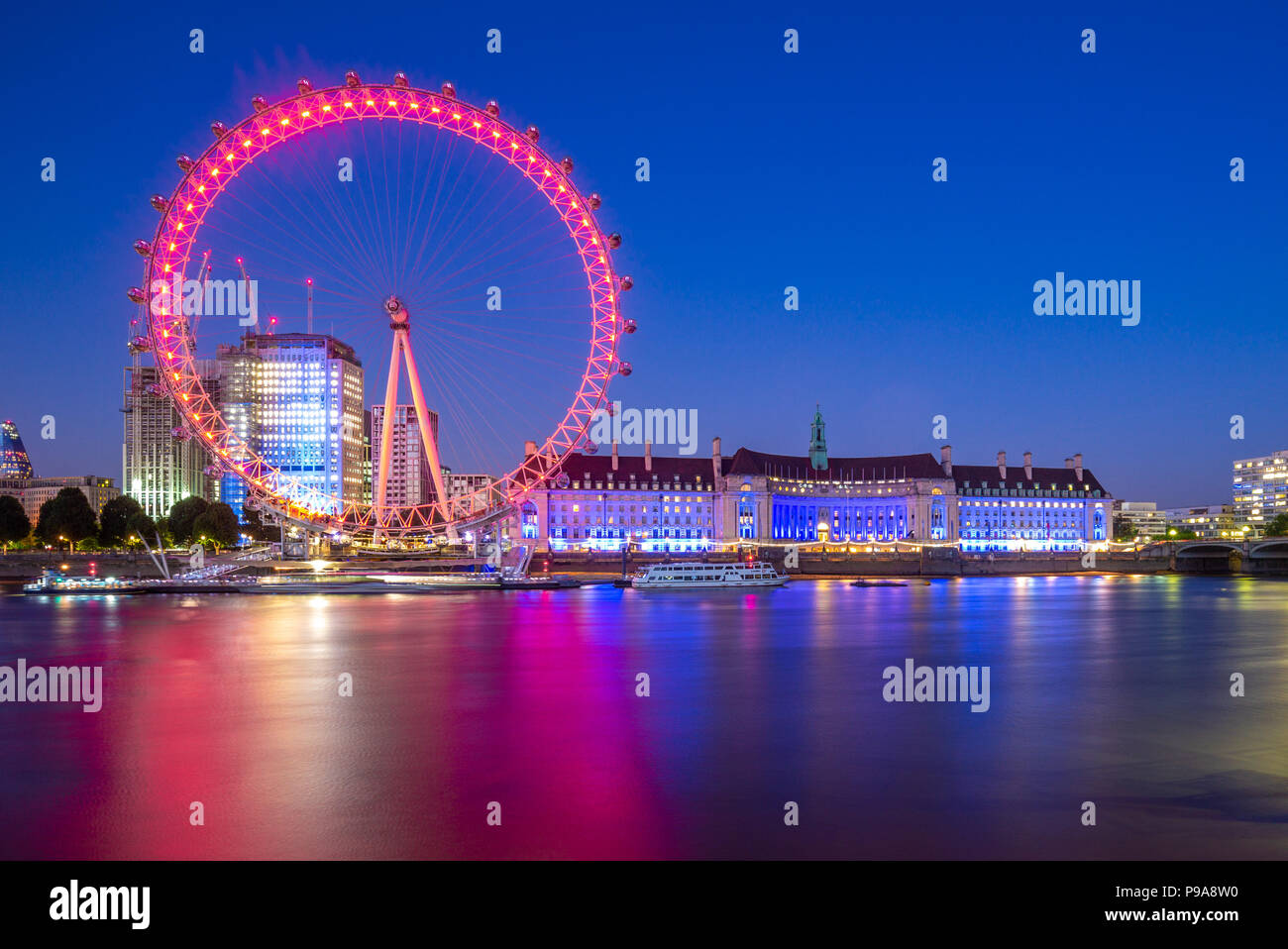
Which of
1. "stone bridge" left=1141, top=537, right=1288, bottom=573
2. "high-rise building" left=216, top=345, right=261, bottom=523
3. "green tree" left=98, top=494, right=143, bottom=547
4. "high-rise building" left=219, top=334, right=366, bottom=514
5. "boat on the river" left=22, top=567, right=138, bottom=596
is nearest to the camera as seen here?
"boat on the river" left=22, top=567, right=138, bottom=596

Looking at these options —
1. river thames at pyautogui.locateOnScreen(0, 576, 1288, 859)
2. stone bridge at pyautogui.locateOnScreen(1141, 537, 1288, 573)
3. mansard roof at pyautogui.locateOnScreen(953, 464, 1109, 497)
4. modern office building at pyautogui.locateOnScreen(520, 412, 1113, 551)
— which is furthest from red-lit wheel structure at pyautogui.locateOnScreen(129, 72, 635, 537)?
mansard roof at pyautogui.locateOnScreen(953, 464, 1109, 497)

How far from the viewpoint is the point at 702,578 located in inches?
2815

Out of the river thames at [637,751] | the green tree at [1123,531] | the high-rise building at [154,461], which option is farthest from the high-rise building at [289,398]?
the river thames at [637,751]

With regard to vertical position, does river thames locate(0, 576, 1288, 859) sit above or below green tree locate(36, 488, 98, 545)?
below

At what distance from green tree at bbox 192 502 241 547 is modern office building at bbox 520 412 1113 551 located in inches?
1418

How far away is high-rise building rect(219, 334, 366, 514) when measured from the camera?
16338 cm

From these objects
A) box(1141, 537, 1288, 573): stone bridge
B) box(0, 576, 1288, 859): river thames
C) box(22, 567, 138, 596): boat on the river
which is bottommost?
box(1141, 537, 1288, 573): stone bridge

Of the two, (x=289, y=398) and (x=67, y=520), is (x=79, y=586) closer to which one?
(x=67, y=520)

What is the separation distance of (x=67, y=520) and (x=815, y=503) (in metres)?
95.2

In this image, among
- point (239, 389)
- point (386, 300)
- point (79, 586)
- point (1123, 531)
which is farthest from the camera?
point (1123, 531)

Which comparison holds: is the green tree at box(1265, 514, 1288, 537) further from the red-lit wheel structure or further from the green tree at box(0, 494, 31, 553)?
the green tree at box(0, 494, 31, 553)

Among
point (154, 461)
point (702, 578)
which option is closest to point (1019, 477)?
point (702, 578)
